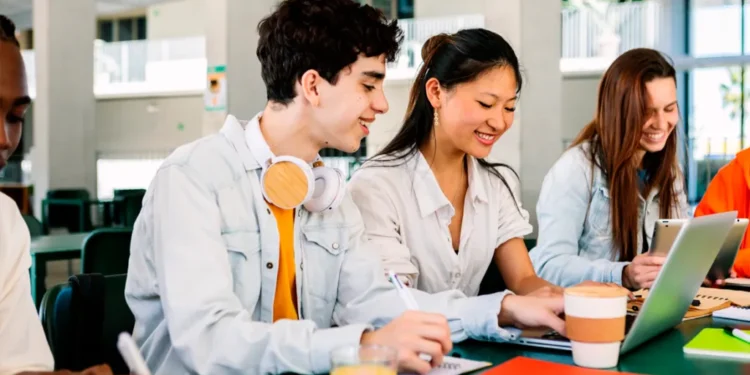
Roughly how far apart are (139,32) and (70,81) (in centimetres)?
682

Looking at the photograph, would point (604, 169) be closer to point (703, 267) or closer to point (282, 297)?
point (703, 267)

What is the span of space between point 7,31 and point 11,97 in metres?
0.12

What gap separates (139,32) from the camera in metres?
15.2

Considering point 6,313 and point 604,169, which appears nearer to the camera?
point 6,313

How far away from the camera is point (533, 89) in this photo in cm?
555

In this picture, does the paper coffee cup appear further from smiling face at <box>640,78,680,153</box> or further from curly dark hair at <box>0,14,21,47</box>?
smiling face at <box>640,78,680,153</box>

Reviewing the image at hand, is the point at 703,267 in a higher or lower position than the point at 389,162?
lower

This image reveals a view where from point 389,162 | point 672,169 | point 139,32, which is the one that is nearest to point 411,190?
point 389,162

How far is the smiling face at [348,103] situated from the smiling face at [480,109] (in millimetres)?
391

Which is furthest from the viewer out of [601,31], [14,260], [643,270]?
[601,31]

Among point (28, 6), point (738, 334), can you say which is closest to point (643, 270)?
point (738, 334)

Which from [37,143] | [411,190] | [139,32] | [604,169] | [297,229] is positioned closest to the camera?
[297,229]

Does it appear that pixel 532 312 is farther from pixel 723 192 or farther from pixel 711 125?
pixel 711 125

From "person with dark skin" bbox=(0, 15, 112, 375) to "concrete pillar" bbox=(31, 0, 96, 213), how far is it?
25.4 ft
